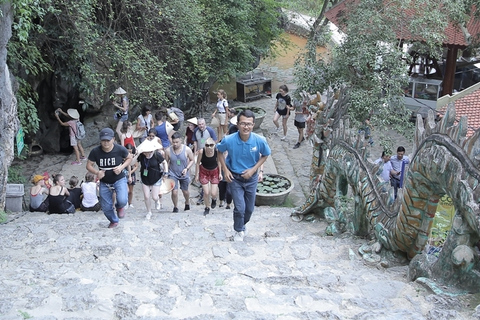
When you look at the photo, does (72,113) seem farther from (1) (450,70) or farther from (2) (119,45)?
(1) (450,70)

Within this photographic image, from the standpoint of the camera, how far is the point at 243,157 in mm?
6105

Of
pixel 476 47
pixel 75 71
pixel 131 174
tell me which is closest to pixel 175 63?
pixel 75 71

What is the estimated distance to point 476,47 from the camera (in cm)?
1423

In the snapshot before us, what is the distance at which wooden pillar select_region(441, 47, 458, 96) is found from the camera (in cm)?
1528

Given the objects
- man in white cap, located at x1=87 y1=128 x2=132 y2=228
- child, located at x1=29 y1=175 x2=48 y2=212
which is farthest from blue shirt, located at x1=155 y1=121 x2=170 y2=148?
man in white cap, located at x1=87 y1=128 x2=132 y2=228

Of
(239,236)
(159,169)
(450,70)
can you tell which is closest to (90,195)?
(159,169)

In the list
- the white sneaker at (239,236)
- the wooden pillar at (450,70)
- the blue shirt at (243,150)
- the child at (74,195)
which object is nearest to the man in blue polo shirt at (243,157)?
the blue shirt at (243,150)

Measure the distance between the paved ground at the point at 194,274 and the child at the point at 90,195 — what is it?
713 mm

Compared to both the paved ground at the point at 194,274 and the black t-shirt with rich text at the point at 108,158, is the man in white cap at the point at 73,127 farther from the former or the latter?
the black t-shirt with rich text at the point at 108,158

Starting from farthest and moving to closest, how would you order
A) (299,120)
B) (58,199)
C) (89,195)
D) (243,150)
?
1. (299,120)
2. (89,195)
3. (58,199)
4. (243,150)

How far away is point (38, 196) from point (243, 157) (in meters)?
4.60

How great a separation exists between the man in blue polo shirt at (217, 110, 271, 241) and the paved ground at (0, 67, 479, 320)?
71cm

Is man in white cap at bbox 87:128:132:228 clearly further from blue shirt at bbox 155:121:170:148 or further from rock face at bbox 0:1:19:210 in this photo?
blue shirt at bbox 155:121:170:148

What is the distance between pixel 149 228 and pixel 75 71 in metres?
5.86
